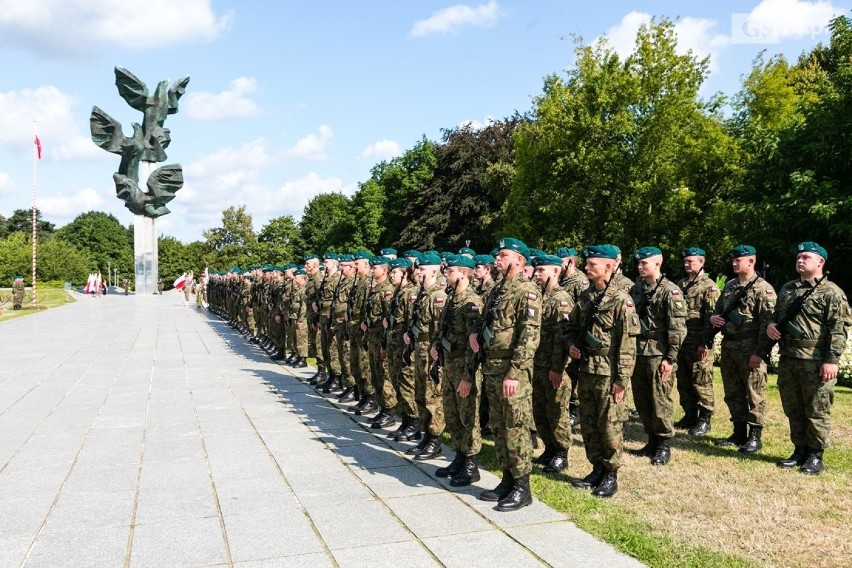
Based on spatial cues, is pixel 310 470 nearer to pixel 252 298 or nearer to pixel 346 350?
pixel 346 350

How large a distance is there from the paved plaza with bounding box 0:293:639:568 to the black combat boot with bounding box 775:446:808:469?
9.42ft

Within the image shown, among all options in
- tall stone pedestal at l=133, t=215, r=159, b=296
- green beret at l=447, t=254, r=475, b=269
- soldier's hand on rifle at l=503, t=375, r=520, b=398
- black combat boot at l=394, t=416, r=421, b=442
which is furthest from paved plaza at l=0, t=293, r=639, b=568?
tall stone pedestal at l=133, t=215, r=159, b=296

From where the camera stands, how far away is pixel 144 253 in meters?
48.7

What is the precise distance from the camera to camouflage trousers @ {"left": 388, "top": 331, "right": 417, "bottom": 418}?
25.3ft

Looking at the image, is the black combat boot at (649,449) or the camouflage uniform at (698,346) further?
the camouflage uniform at (698,346)

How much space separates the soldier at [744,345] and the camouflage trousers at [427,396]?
11.0 feet

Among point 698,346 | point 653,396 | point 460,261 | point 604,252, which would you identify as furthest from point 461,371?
point 698,346

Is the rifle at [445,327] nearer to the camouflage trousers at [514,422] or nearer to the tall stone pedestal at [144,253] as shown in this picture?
the camouflage trousers at [514,422]

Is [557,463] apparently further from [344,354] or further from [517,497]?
[344,354]

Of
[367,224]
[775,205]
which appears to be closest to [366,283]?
[775,205]

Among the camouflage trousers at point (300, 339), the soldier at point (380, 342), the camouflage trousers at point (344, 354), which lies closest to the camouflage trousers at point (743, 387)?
the soldier at point (380, 342)

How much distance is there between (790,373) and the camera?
21.4ft

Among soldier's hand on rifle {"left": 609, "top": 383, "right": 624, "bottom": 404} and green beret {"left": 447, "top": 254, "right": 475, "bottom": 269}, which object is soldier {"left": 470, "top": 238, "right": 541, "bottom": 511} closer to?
green beret {"left": 447, "top": 254, "right": 475, "bottom": 269}

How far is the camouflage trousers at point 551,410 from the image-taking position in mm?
6512
